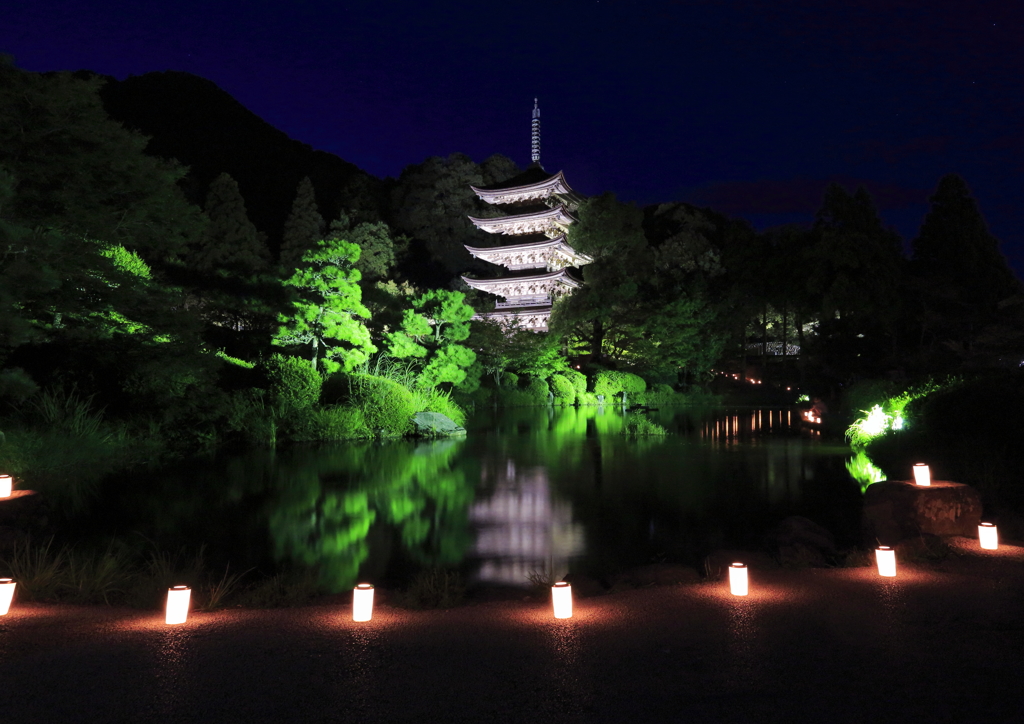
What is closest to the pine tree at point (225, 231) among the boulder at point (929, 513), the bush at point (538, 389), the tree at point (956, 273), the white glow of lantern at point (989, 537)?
the bush at point (538, 389)

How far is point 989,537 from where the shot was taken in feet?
16.9

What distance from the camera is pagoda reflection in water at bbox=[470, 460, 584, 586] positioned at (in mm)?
6105

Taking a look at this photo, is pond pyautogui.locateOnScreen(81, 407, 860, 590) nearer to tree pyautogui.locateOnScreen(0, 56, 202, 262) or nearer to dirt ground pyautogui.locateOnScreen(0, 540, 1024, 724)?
dirt ground pyautogui.locateOnScreen(0, 540, 1024, 724)

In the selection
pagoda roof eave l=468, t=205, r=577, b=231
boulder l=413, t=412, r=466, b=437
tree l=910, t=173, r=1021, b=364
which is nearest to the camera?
boulder l=413, t=412, r=466, b=437

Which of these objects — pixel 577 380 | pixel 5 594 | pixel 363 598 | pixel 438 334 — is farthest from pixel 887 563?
pixel 577 380

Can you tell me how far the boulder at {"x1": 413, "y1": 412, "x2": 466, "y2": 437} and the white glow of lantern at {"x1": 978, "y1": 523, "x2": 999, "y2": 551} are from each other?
11387 mm

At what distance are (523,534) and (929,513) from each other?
3.70 metres

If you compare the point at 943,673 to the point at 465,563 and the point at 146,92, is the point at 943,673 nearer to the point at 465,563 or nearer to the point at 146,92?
the point at 465,563

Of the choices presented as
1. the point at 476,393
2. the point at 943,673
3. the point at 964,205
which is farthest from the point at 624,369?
the point at 943,673

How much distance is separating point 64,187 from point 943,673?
36.9 ft

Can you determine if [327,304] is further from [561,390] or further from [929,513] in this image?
[561,390]

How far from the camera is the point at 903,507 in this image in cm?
600

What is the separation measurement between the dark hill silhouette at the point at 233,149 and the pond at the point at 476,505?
29955 millimetres

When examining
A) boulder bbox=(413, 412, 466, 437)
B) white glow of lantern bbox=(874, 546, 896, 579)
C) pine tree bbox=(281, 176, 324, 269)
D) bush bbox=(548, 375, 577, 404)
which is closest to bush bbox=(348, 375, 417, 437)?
boulder bbox=(413, 412, 466, 437)
